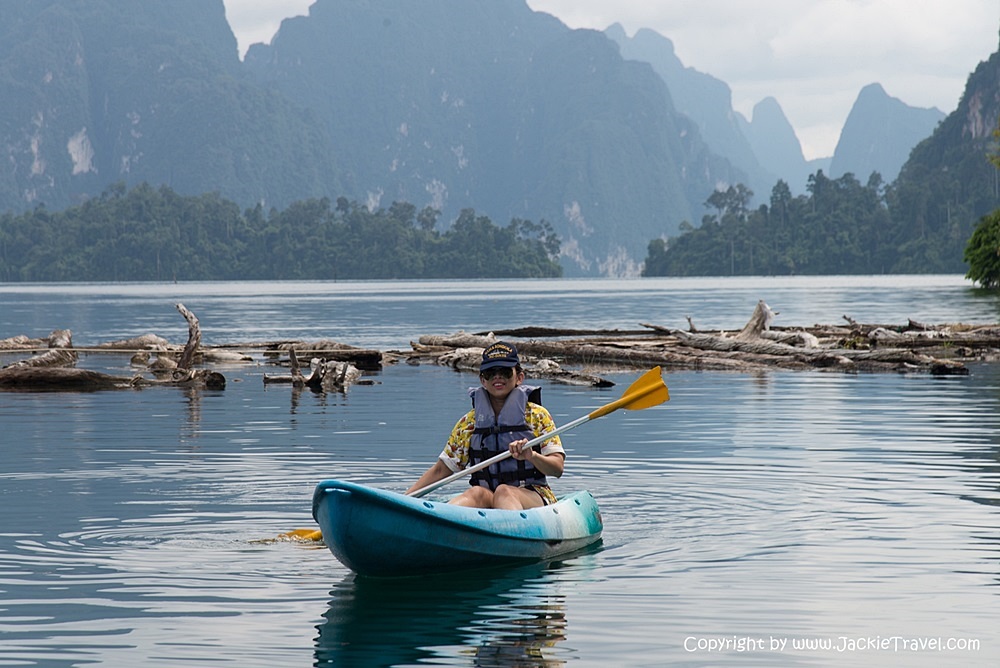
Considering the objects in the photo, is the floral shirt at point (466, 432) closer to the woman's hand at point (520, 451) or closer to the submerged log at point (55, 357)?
the woman's hand at point (520, 451)

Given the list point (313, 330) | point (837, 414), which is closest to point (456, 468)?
point (837, 414)

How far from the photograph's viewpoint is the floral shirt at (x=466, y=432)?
1077 cm

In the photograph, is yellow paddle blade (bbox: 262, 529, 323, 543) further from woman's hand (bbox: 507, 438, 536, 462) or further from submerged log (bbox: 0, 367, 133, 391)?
submerged log (bbox: 0, 367, 133, 391)

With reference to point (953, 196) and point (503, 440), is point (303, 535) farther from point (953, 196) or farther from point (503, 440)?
point (953, 196)

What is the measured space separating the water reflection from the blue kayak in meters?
0.14

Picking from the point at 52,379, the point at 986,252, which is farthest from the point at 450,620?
the point at 986,252

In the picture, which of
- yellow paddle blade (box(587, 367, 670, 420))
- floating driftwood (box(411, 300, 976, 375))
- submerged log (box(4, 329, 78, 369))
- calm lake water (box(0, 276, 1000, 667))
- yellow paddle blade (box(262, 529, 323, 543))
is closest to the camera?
calm lake water (box(0, 276, 1000, 667))

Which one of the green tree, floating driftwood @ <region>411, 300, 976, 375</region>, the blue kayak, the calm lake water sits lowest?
the calm lake water

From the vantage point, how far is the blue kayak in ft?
30.5

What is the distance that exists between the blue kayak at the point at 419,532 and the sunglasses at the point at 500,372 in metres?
1.01

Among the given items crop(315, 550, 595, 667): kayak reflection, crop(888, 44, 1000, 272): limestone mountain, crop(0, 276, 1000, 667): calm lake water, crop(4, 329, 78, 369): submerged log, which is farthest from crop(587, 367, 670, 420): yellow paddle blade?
crop(888, 44, 1000, 272): limestone mountain

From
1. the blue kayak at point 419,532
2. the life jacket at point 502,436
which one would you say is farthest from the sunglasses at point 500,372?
the blue kayak at point 419,532

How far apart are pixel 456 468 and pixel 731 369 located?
64.7ft

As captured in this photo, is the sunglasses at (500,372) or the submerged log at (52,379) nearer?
the sunglasses at (500,372)
